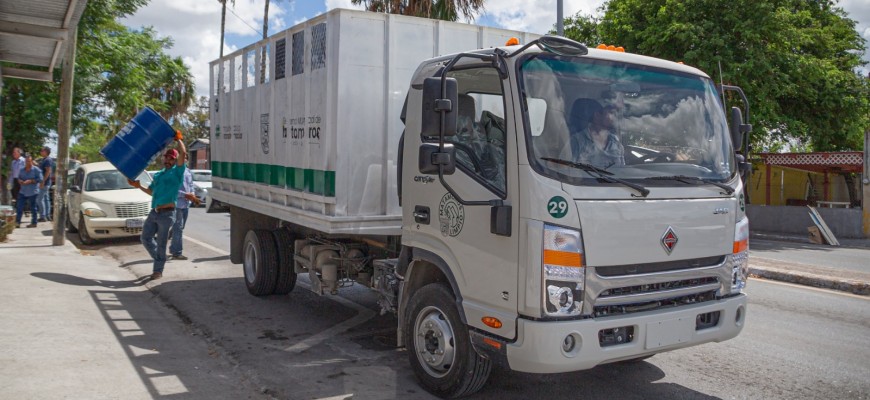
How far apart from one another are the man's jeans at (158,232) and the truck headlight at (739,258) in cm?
732

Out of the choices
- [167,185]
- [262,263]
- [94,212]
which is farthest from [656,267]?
[94,212]

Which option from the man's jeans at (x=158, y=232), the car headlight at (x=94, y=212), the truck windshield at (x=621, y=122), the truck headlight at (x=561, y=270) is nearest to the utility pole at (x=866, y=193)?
the truck windshield at (x=621, y=122)

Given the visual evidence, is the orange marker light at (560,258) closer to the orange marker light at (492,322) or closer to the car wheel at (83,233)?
the orange marker light at (492,322)

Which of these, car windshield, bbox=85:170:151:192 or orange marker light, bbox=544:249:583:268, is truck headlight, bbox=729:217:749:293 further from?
car windshield, bbox=85:170:151:192

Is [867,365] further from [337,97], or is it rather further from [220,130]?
[220,130]

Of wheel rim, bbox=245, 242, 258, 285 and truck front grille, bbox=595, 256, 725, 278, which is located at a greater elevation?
truck front grille, bbox=595, 256, 725, 278

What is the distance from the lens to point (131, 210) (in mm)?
13688

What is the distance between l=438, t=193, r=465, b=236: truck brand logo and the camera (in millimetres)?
4676

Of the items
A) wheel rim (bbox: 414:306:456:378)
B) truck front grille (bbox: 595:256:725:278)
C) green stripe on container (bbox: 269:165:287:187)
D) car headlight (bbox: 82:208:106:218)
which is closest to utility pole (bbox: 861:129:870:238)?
truck front grille (bbox: 595:256:725:278)

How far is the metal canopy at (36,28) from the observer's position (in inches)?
390

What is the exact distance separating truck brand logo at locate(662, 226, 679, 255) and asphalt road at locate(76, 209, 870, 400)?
4.10 feet

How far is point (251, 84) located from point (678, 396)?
5714mm

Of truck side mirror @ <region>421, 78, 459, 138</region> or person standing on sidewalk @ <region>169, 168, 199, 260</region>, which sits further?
person standing on sidewalk @ <region>169, 168, 199, 260</region>

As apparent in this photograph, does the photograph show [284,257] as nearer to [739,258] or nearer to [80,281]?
[80,281]
